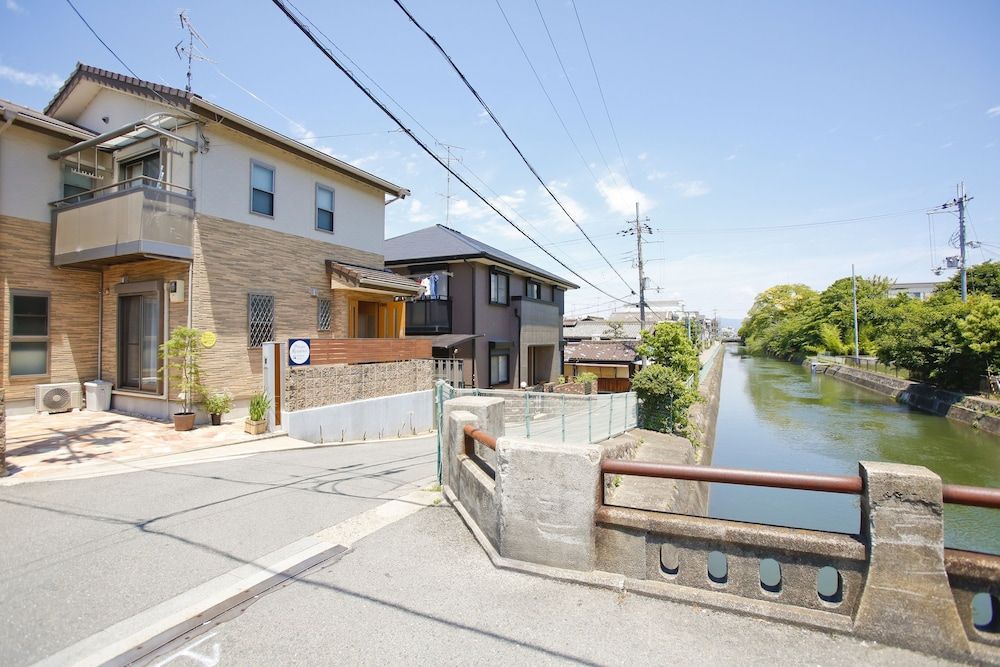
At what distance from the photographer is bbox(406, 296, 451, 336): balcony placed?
63.9 feet

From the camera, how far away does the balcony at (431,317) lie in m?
19.5

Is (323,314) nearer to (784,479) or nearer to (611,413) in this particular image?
(611,413)

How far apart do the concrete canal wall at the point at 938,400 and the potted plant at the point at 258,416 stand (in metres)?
29.3

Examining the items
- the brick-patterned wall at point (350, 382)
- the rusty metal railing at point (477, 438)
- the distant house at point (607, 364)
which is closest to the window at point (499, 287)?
the brick-patterned wall at point (350, 382)

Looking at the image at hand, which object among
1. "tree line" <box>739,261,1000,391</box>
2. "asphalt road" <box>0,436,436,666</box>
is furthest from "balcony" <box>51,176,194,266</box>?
"tree line" <box>739,261,1000,391</box>

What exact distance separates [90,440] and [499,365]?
48.5 ft

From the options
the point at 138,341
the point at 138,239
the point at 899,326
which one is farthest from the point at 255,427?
the point at 899,326

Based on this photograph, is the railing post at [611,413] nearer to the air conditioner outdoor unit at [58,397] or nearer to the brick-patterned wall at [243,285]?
the brick-patterned wall at [243,285]

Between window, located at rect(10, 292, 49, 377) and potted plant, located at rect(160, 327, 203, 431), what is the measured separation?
10.3ft

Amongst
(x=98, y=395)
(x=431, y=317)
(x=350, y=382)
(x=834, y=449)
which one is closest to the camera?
(x=98, y=395)

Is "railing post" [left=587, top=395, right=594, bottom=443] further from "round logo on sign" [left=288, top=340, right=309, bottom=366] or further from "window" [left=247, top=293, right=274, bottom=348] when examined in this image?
"window" [left=247, top=293, right=274, bottom=348]

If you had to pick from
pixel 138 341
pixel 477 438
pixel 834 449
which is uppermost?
pixel 138 341

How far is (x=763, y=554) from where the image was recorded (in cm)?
324

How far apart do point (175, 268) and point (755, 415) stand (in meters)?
32.3
